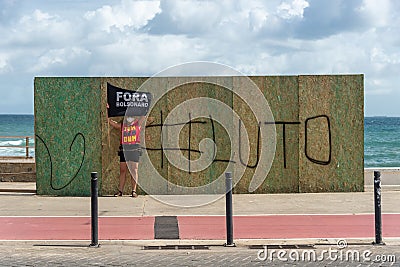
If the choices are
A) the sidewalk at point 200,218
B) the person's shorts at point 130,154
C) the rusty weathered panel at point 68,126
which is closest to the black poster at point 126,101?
the rusty weathered panel at point 68,126

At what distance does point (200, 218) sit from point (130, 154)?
10.4ft

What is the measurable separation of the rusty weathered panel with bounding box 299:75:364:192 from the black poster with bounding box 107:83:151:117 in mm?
3580

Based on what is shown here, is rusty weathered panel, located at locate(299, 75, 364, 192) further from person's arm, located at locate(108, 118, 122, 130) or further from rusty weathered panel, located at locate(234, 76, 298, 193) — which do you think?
person's arm, located at locate(108, 118, 122, 130)

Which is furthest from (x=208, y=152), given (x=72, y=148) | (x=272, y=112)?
(x=72, y=148)

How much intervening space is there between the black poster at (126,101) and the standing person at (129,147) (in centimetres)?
16

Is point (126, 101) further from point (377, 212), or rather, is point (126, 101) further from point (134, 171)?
point (377, 212)

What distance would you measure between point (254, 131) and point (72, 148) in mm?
4172

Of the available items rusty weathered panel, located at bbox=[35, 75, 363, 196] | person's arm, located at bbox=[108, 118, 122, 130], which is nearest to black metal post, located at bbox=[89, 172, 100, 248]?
person's arm, located at bbox=[108, 118, 122, 130]

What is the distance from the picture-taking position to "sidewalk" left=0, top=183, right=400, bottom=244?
36.7 feet

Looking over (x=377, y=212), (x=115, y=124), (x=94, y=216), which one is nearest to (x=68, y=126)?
(x=115, y=124)

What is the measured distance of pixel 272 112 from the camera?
51.8ft

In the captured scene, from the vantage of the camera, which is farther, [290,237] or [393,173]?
[393,173]

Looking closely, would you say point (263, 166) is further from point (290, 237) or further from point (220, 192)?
point (290, 237)

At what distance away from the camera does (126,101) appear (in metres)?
15.5
